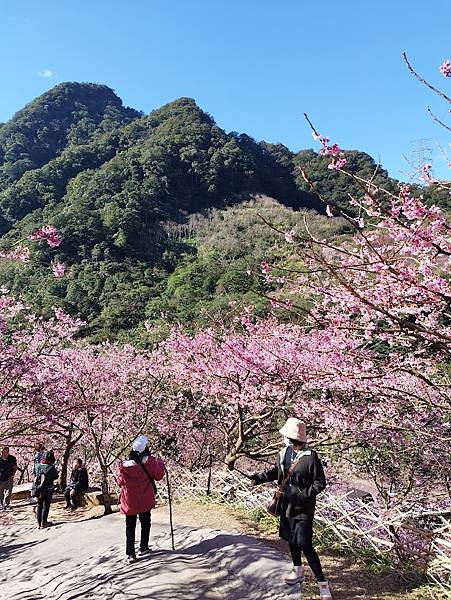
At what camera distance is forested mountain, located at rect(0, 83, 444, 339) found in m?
29.5

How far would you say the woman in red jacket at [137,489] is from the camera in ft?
15.5

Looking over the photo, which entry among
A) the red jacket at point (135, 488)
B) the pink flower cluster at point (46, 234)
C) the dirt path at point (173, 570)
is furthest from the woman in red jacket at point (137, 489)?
the pink flower cluster at point (46, 234)

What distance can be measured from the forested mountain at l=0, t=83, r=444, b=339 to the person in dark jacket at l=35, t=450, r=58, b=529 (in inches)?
495

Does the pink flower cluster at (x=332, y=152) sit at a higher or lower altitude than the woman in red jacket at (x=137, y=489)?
higher

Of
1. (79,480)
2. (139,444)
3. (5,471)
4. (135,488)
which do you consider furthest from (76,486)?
(139,444)

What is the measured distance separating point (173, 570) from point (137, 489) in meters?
0.84

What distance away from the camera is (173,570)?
4430 millimetres

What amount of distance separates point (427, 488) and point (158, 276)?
27000 millimetres

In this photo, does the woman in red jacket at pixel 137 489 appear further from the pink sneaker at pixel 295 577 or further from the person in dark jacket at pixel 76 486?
the person in dark jacket at pixel 76 486

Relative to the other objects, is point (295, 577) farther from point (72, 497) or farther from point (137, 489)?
point (72, 497)

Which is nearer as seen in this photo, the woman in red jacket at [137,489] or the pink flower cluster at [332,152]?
the pink flower cluster at [332,152]

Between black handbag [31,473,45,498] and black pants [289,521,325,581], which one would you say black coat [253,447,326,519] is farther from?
black handbag [31,473,45,498]

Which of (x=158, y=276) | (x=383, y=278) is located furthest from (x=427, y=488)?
(x=158, y=276)

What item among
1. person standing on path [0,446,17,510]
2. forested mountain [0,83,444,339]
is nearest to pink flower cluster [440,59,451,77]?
person standing on path [0,446,17,510]
